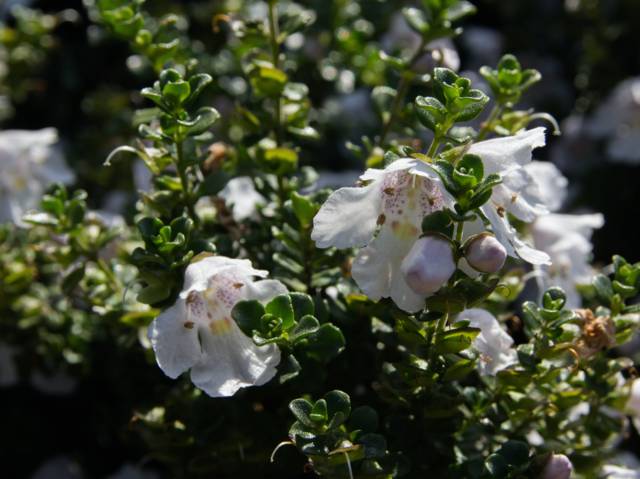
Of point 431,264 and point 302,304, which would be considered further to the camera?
point 302,304

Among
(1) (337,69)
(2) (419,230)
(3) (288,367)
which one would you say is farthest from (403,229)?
(1) (337,69)

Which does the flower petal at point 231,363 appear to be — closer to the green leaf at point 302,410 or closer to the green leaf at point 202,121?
the green leaf at point 302,410

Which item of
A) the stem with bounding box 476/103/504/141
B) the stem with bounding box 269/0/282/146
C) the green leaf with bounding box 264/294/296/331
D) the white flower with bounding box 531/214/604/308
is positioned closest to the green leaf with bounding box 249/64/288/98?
the stem with bounding box 269/0/282/146

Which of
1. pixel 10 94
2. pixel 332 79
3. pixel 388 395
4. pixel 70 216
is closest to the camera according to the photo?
pixel 388 395

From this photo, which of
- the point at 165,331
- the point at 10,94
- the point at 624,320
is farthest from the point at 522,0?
the point at 165,331

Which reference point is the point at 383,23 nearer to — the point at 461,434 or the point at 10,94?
the point at 10,94

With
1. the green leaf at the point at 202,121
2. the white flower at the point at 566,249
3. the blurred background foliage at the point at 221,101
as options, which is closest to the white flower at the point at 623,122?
the blurred background foliage at the point at 221,101

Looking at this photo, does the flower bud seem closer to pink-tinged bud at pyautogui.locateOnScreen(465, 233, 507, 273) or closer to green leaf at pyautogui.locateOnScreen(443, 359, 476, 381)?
green leaf at pyautogui.locateOnScreen(443, 359, 476, 381)

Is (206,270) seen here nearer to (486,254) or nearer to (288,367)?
(288,367)
